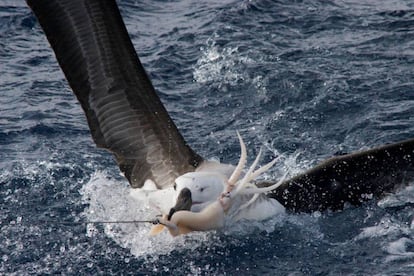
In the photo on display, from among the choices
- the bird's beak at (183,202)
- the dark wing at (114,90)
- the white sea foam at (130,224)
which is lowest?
the white sea foam at (130,224)

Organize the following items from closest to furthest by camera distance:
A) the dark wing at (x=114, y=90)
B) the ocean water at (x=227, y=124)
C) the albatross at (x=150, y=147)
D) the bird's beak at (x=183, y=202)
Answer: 1. the ocean water at (x=227, y=124)
2. the bird's beak at (x=183, y=202)
3. the albatross at (x=150, y=147)
4. the dark wing at (x=114, y=90)

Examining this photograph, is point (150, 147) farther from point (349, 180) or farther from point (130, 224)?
point (349, 180)

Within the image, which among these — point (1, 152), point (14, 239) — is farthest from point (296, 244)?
point (1, 152)

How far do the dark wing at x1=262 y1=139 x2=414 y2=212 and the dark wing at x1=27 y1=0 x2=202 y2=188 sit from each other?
3.46 ft

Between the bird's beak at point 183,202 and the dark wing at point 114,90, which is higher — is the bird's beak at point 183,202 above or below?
below

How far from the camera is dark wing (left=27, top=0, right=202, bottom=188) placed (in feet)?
31.6

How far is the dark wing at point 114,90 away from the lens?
962cm

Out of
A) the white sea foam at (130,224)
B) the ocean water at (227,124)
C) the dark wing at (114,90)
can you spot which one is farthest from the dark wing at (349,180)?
the dark wing at (114,90)

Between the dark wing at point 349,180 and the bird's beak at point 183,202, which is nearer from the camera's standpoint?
the bird's beak at point 183,202

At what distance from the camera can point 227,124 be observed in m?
12.1

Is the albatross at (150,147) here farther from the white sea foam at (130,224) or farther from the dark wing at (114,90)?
the white sea foam at (130,224)

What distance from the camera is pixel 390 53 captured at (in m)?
13.5

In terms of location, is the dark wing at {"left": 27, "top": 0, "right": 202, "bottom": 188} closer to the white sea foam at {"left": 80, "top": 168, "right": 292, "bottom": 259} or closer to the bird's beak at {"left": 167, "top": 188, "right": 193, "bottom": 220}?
the white sea foam at {"left": 80, "top": 168, "right": 292, "bottom": 259}

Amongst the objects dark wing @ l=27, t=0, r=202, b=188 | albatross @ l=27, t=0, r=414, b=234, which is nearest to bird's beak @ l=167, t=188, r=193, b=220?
albatross @ l=27, t=0, r=414, b=234
